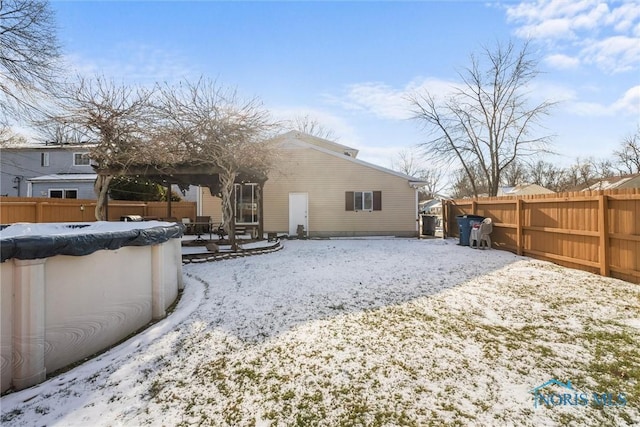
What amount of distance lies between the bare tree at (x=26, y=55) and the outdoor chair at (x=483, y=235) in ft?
55.5

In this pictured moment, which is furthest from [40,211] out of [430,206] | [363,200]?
[430,206]

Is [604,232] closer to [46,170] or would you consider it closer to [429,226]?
[429,226]

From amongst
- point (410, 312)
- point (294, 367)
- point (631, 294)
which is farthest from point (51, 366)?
point (631, 294)

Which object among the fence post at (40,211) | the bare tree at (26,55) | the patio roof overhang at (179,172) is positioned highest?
the bare tree at (26,55)

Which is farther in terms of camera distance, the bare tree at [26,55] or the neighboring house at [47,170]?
the neighboring house at [47,170]

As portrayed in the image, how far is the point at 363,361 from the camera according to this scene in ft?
9.71

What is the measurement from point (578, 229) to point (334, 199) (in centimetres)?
935

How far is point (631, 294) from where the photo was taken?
485cm

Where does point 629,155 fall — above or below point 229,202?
above

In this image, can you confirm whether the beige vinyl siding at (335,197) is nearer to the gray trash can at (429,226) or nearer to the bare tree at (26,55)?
the gray trash can at (429,226)

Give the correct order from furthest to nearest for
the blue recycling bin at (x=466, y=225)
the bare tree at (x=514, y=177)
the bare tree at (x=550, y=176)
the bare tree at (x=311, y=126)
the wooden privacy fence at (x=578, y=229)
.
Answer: the bare tree at (x=550, y=176) → the bare tree at (x=514, y=177) → the bare tree at (x=311, y=126) → the blue recycling bin at (x=466, y=225) → the wooden privacy fence at (x=578, y=229)

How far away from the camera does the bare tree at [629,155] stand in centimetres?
3147

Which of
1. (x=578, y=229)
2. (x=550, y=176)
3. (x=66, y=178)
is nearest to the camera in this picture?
(x=578, y=229)

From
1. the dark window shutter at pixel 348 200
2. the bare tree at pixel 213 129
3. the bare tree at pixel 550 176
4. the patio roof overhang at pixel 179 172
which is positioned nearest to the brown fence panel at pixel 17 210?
the patio roof overhang at pixel 179 172
